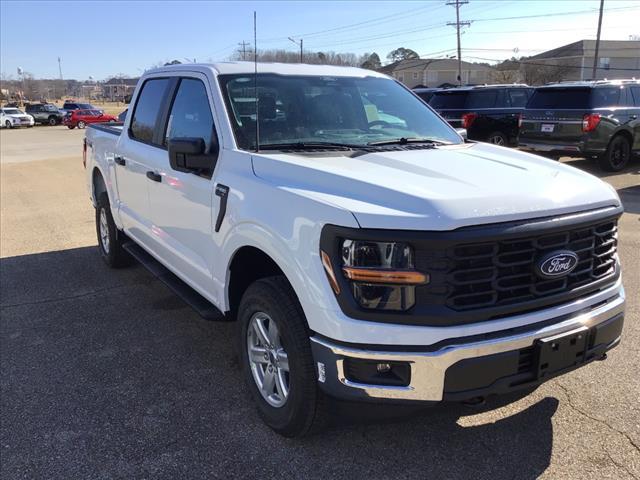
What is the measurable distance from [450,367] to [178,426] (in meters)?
1.67

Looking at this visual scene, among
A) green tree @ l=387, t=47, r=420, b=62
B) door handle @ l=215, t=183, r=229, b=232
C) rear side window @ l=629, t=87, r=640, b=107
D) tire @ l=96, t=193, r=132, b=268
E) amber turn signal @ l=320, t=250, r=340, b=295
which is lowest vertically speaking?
tire @ l=96, t=193, r=132, b=268

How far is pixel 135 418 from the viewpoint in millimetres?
3312

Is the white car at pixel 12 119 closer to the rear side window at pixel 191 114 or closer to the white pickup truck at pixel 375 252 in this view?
the rear side window at pixel 191 114

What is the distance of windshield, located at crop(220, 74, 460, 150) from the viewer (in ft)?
11.8

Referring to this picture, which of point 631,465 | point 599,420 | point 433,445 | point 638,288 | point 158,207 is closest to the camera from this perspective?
point 631,465

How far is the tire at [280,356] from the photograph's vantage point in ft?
8.93

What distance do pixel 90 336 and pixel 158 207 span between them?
3.82 ft

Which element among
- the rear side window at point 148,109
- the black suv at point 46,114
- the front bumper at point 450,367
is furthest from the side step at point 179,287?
the black suv at point 46,114

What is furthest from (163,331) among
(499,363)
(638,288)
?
(638,288)

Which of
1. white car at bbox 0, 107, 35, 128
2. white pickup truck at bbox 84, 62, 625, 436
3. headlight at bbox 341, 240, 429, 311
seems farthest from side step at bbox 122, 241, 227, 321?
white car at bbox 0, 107, 35, 128

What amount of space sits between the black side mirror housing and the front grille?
1.71 metres

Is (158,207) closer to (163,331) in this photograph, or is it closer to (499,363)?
(163,331)

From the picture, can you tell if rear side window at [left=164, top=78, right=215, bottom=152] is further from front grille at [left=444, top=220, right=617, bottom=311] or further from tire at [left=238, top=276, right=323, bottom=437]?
front grille at [left=444, top=220, right=617, bottom=311]

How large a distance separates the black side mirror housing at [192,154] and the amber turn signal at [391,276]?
1462mm
